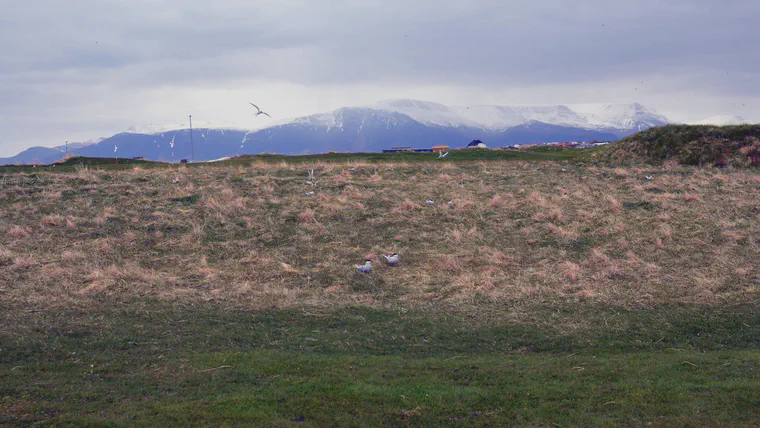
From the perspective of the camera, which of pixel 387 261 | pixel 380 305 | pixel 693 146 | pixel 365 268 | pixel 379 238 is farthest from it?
pixel 693 146

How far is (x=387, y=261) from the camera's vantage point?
14.1m

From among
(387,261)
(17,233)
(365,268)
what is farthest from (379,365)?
(17,233)

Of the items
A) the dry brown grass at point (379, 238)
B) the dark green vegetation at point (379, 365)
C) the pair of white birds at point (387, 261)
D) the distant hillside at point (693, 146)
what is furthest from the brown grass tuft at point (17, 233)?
the distant hillside at point (693, 146)

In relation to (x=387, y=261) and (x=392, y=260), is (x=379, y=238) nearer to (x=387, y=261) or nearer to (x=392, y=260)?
(x=387, y=261)

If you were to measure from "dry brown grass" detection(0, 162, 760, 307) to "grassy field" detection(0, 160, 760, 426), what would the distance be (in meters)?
0.09

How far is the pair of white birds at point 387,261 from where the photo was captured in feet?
43.4

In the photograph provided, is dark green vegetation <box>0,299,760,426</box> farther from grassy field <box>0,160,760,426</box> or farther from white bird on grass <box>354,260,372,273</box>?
white bird on grass <box>354,260,372,273</box>

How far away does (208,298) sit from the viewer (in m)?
11.3

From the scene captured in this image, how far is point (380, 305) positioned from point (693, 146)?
1181 inches

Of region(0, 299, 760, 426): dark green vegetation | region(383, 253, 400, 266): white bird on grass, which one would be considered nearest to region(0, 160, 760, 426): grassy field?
region(0, 299, 760, 426): dark green vegetation

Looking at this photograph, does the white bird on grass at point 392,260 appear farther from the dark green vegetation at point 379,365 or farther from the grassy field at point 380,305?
the dark green vegetation at point 379,365

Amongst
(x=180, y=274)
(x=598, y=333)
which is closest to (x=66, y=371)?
(x=180, y=274)

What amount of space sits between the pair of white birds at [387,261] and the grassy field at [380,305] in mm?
259

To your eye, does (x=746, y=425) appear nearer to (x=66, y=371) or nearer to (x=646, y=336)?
(x=646, y=336)
